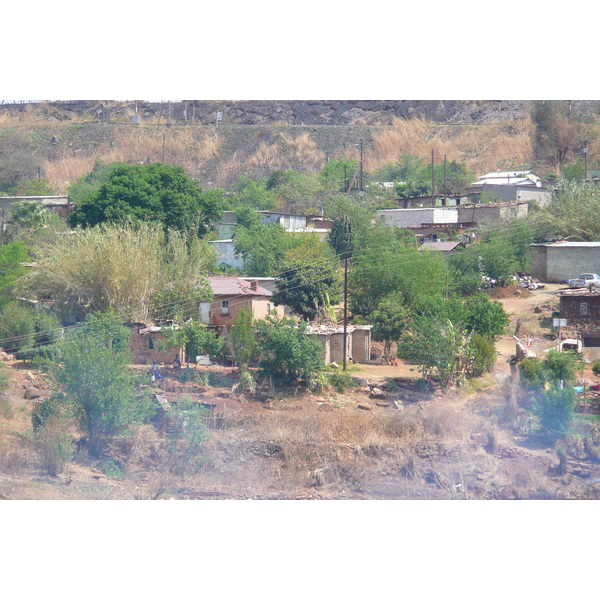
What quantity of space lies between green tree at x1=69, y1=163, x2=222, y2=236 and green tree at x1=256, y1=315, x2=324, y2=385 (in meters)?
5.68

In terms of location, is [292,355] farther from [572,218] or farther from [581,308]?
[572,218]

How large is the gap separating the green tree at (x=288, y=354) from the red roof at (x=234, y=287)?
1652mm

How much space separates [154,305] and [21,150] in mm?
21157

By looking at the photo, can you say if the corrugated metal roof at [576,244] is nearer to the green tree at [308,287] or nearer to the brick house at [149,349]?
the green tree at [308,287]

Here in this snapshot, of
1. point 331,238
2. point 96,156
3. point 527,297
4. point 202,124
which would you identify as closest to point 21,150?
point 96,156

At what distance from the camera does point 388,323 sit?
1471cm

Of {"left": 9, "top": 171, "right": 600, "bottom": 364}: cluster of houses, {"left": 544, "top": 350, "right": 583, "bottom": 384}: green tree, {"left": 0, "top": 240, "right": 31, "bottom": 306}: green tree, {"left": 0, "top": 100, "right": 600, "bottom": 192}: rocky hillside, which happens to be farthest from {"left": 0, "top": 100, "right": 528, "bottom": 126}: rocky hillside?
{"left": 544, "top": 350, "right": 583, "bottom": 384}: green tree

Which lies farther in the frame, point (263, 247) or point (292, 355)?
point (263, 247)

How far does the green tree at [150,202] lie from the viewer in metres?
18.5

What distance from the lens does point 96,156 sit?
121 feet

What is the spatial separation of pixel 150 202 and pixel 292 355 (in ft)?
22.7

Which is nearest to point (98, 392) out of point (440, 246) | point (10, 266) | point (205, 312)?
point (205, 312)

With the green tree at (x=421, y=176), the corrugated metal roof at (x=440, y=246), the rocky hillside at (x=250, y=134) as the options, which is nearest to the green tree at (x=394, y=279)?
the corrugated metal roof at (x=440, y=246)

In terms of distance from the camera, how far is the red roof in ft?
49.6
